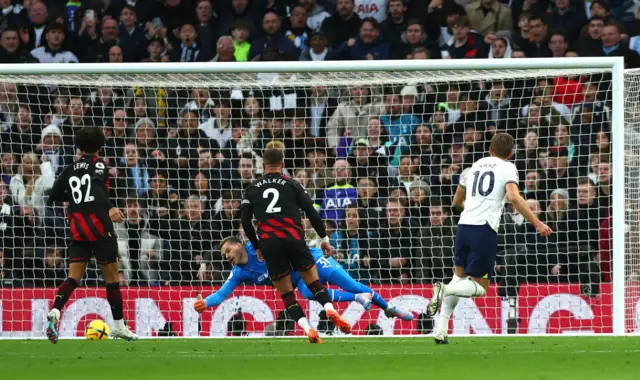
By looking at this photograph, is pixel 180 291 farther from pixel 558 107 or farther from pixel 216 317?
pixel 558 107

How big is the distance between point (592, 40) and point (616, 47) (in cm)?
37

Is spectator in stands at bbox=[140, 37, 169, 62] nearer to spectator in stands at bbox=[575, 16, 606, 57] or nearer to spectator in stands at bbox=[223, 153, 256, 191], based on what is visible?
spectator in stands at bbox=[223, 153, 256, 191]

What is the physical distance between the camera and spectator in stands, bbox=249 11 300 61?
1512 centimetres

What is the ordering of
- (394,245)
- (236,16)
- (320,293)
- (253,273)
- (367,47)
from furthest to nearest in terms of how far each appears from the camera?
1. (236,16)
2. (367,47)
3. (394,245)
4. (253,273)
5. (320,293)

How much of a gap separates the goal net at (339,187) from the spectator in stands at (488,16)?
1388mm

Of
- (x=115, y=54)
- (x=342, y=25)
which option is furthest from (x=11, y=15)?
(x=342, y=25)

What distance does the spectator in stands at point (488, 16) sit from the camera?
1495cm

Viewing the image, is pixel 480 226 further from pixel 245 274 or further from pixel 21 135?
pixel 21 135

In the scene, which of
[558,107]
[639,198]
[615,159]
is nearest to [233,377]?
[615,159]

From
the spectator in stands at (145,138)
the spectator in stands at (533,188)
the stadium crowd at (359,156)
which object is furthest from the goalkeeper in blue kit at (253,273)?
the spectator in stands at (145,138)

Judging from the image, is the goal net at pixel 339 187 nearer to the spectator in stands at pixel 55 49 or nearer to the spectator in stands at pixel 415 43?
the spectator in stands at pixel 415 43

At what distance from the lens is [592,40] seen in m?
14.1

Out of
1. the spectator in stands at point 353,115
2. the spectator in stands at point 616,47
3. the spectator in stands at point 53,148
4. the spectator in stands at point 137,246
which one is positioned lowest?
the spectator in stands at point 137,246

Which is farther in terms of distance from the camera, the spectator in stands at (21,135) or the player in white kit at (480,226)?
the spectator in stands at (21,135)
